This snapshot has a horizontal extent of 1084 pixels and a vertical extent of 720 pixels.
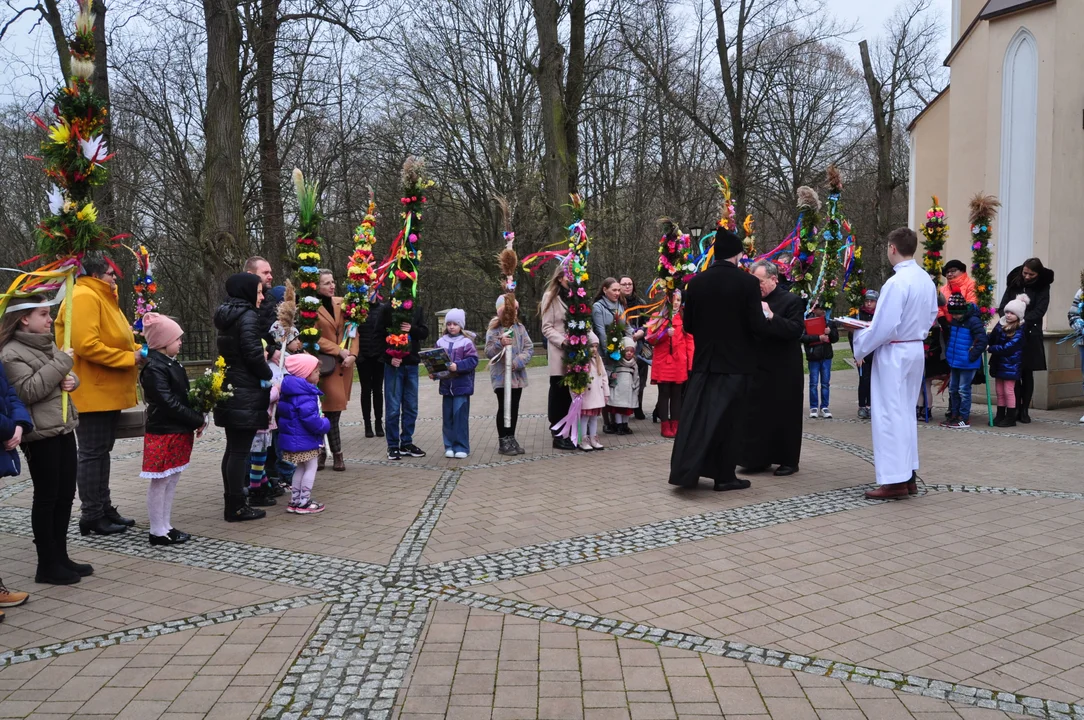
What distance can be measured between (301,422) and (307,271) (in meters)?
2.23

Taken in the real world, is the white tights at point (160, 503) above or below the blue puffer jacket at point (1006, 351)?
below

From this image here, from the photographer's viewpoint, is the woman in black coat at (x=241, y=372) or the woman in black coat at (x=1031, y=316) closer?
the woman in black coat at (x=241, y=372)

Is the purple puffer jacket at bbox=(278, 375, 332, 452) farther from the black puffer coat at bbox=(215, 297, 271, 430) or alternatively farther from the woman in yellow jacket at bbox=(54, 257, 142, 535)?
the woman in yellow jacket at bbox=(54, 257, 142, 535)

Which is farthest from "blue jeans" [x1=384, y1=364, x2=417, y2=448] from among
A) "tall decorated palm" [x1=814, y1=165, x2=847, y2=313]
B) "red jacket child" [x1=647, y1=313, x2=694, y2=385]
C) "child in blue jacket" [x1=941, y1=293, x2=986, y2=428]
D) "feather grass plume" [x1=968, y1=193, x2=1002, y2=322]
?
"feather grass plume" [x1=968, y1=193, x2=1002, y2=322]

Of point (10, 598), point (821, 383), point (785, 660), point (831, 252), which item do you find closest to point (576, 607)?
point (785, 660)

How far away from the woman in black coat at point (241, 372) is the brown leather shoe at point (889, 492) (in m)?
4.98

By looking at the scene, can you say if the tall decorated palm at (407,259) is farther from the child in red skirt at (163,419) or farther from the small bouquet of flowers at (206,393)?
the child in red skirt at (163,419)

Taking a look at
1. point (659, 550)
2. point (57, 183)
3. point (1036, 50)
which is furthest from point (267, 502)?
point (1036, 50)

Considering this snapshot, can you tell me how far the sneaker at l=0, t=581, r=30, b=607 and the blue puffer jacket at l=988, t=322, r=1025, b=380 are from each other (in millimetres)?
10675

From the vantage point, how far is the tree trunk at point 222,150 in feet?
44.9

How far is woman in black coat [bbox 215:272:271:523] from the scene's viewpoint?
20.6 feet

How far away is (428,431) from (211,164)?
639cm

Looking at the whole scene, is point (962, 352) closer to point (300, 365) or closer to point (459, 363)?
point (459, 363)

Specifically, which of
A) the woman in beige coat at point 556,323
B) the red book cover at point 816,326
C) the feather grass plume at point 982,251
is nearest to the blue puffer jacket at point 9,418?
the woman in beige coat at point 556,323
